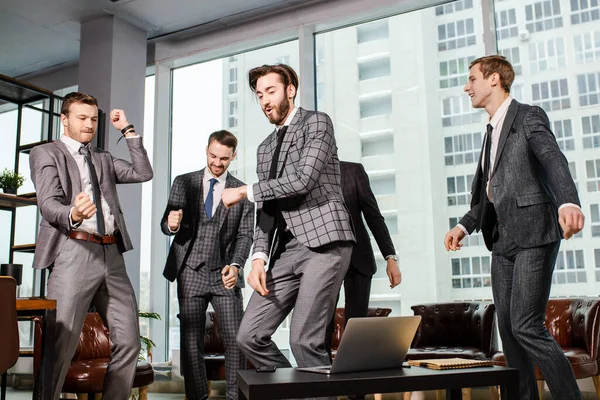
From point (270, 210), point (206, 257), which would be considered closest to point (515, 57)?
point (206, 257)

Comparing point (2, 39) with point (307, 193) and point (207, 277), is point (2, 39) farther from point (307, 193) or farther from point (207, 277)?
point (307, 193)

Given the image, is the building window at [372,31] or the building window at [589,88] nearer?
the building window at [589,88]

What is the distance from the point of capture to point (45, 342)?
8.82ft

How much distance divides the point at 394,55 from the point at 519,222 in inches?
131

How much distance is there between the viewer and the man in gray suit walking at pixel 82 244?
2859 millimetres

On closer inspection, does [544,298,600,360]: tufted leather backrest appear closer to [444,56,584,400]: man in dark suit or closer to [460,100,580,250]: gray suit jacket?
[444,56,584,400]: man in dark suit

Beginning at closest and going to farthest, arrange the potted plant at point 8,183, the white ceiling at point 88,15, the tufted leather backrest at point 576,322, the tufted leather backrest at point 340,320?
the tufted leather backrest at point 576,322 < the tufted leather backrest at point 340,320 < the potted plant at point 8,183 < the white ceiling at point 88,15

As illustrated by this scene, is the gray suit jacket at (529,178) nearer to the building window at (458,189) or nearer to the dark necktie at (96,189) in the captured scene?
the dark necktie at (96,189)

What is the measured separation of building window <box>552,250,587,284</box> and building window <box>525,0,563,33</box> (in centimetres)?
180

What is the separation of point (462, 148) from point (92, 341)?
3174 mm

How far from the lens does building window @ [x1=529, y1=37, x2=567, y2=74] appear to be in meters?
4.85

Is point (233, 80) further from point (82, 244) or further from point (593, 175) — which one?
point (82, 244)

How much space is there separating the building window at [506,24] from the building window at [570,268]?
1834 millimetres

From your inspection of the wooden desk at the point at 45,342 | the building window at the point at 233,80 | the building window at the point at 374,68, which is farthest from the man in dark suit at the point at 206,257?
the building window at the point at 233,80
